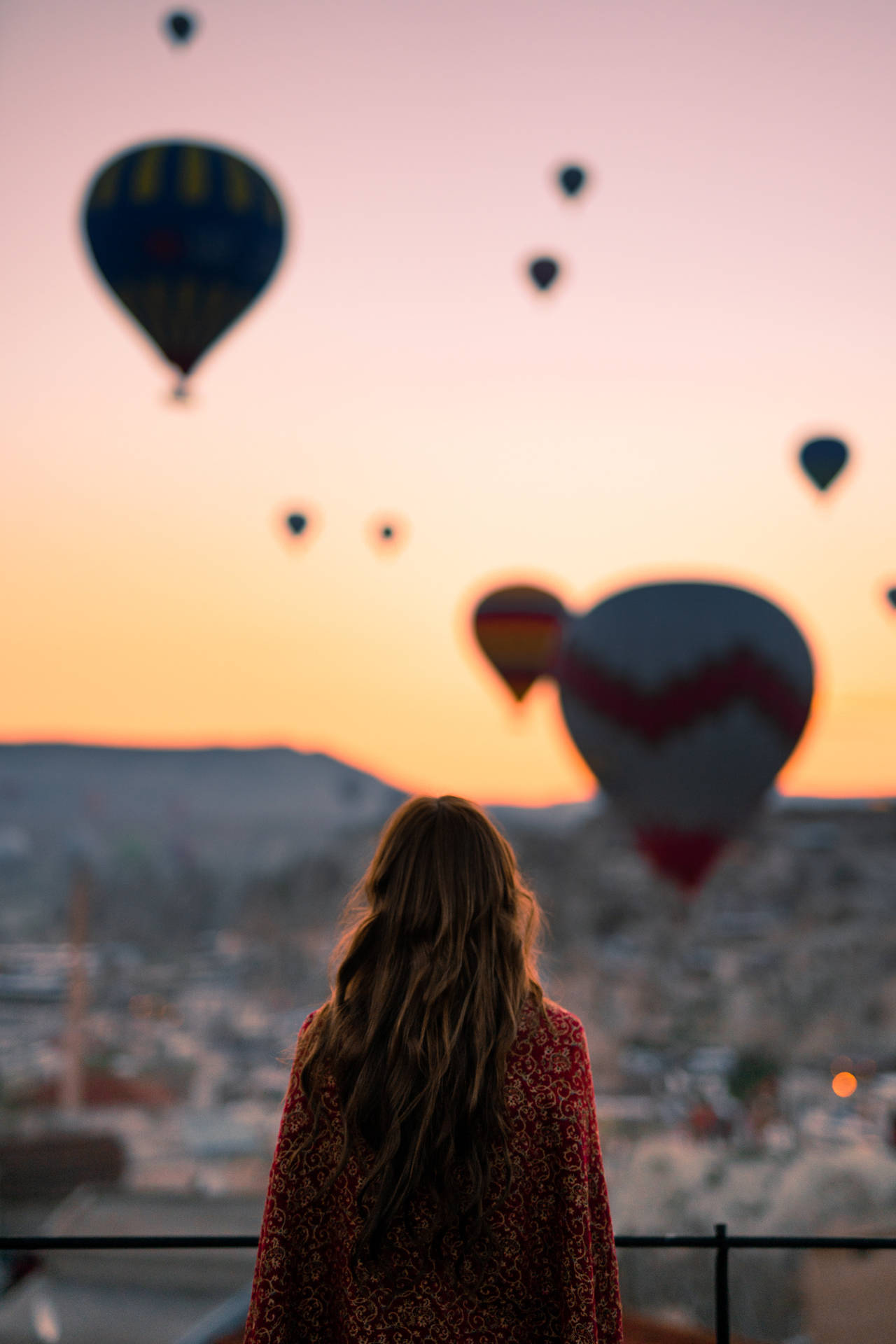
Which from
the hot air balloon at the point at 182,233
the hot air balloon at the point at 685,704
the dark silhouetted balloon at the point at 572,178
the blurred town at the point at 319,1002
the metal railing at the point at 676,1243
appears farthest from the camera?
the blurred town at the point at 319,1002

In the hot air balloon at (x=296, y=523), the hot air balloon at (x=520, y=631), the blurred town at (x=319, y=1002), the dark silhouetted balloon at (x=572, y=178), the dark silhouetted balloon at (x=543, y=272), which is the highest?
the dark silhouetted balloon at (x=572, y=178)

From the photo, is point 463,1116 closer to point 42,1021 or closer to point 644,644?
point 644,644

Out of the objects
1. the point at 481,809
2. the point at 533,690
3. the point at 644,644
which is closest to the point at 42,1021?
the point at 533,690

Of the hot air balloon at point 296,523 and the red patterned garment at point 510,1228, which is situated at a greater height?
the hot air balloon at point 296,523

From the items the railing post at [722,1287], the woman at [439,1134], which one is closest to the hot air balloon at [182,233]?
the railing post at [722,1287]

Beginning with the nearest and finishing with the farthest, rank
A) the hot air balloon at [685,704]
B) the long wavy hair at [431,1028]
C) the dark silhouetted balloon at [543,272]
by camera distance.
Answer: the long wavy hair at [431,1028], the hot air balloon at [685,704], the dark silhouetted balloon at [543,272]

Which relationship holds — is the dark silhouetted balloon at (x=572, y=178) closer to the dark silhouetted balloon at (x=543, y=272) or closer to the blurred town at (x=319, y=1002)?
the dark silhouetted balloon at (x=543, y=272)

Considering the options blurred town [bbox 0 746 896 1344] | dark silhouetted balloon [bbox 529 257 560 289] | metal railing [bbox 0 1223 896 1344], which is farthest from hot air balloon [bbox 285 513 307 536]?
metal railing [bbox 0 1223 896 1344]
